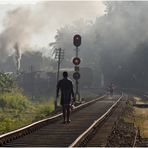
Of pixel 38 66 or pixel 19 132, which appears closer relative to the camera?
pixel 19 132

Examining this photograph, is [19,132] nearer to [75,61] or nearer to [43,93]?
[75,61]

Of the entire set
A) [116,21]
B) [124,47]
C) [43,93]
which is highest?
[116,21]

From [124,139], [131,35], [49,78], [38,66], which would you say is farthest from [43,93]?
[38,66]

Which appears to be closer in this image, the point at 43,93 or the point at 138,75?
the point at 43,93

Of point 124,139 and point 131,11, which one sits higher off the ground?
point 131,11

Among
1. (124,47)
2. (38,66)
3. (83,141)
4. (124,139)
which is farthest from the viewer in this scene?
(38,66)

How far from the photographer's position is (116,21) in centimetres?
11775

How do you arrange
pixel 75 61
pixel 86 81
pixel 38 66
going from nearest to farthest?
pixel 75 61 < pixel 86 81 < pixel 38 66

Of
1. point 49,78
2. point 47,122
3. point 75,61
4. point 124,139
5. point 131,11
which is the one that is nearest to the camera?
point 124,139

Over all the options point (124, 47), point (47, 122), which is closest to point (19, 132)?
point (47, 122)

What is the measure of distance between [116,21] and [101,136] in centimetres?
10384

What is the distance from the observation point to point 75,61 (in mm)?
39219

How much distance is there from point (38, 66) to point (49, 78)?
9489 cm

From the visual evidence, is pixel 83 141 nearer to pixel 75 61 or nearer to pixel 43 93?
pixel 75 61
